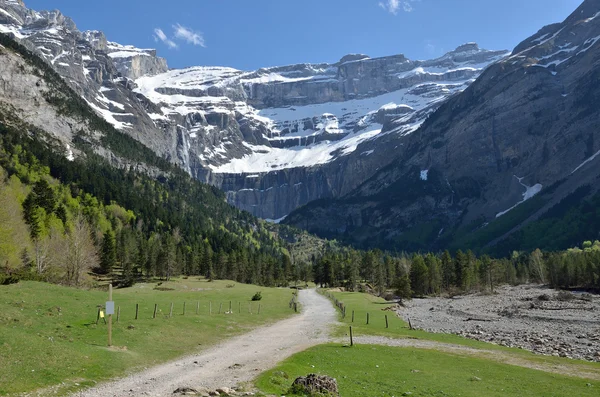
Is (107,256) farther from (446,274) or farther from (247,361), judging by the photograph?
(446,274)

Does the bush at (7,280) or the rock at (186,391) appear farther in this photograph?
the bush at (7,280)

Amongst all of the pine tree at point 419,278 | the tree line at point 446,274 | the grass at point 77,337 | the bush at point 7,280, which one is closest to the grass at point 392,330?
the grass at point 77,337

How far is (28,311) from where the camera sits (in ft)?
106

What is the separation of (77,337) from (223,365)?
1037 centimetres

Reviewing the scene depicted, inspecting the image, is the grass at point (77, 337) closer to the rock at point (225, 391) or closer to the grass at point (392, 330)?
the rock at point (225, 391)

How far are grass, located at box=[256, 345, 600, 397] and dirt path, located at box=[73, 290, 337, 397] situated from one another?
1.73m

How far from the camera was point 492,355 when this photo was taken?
118 feet

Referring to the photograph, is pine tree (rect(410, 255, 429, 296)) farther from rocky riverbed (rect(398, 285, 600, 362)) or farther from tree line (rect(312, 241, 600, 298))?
rocky riverbed (rect(398, 285, 600, 362))

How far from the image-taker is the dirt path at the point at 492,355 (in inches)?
1170

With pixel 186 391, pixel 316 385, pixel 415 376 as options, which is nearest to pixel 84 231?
pixel 186 391

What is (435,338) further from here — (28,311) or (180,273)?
(180,273)

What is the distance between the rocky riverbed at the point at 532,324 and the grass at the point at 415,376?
12.6m

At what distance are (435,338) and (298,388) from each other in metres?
31.2

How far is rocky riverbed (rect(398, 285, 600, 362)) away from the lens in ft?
140
